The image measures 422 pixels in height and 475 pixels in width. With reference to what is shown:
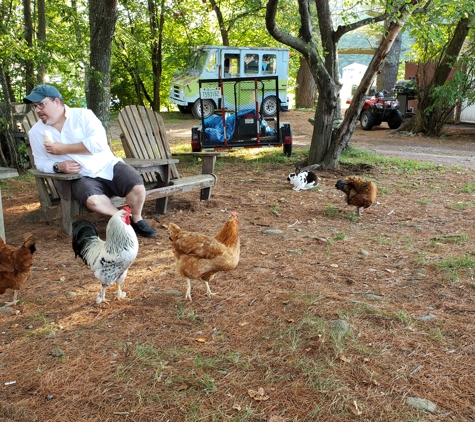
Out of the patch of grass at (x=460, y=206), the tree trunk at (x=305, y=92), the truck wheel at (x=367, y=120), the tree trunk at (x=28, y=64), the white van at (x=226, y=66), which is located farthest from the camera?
the tree trunk at (x=305, y=92)

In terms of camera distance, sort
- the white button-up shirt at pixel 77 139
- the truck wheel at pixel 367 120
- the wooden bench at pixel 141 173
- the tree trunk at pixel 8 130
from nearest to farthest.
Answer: the white button-up shirt at pixel 77 139, the wooden bench at pixel 141 173, the tree trunk at pixel 8 130, the truck wheel at pixel 367 120

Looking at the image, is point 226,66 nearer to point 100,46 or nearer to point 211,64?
point 211,64

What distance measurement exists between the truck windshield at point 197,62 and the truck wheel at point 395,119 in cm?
757

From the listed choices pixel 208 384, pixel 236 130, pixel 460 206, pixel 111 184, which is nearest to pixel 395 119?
pixel 236 130

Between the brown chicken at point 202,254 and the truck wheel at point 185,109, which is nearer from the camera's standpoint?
the brown chicken at point 202,254

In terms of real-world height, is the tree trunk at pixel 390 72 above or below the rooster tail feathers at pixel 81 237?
above

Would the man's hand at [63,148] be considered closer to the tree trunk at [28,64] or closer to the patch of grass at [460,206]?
the patch of grass at [460,206]

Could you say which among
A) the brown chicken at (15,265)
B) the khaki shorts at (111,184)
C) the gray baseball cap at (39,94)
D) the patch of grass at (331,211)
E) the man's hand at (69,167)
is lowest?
the patch of grass at (331,211)

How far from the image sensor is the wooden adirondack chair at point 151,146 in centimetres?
609

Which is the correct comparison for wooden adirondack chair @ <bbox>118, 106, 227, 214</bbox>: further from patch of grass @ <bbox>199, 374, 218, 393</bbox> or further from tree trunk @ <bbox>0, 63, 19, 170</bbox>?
patch of grass @ <bbox>199, 374, 218, 393</bbox>

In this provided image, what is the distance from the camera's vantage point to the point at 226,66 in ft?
61.6

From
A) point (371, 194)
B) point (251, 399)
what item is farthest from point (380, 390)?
point (371, 194)

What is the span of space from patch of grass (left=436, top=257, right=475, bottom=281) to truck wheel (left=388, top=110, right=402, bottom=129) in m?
13.2

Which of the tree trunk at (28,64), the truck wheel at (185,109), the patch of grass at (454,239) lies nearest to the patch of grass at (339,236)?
the patch of grass at (454,239)
